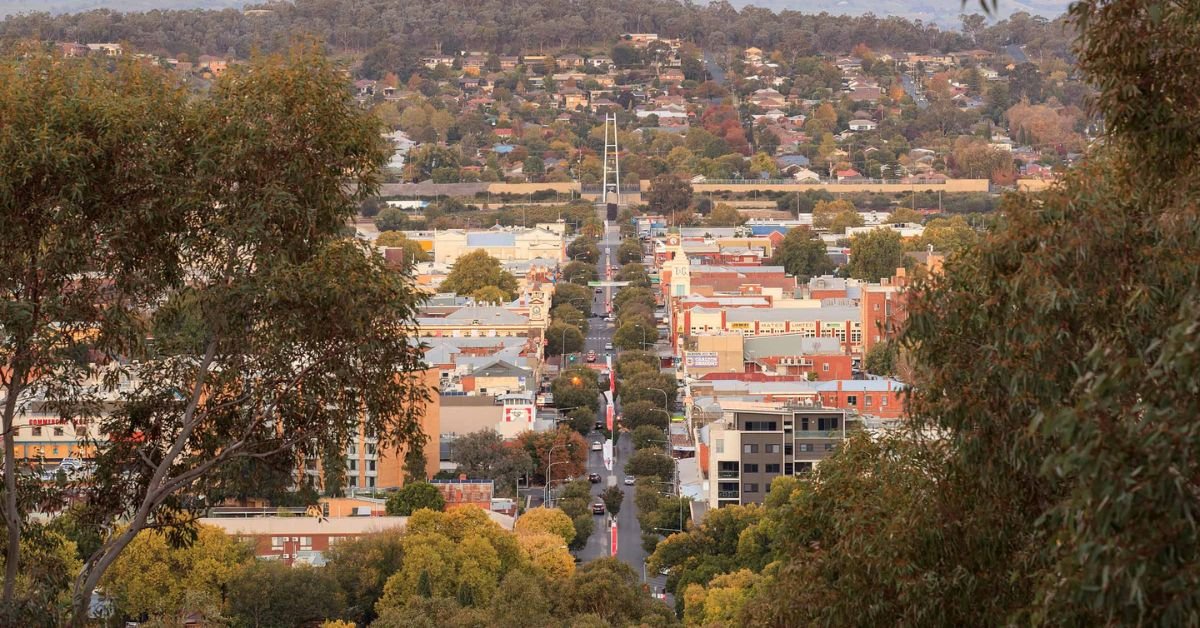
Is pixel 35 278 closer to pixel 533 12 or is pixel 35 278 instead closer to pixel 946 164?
pixel 946 164

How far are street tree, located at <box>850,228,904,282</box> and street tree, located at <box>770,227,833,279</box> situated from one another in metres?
1.27

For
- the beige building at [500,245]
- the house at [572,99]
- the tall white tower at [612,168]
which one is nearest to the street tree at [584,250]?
the beige building at [500,245]

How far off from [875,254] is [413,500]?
30.1 meters

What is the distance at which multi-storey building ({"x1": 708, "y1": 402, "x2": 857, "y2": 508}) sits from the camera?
2562 cm

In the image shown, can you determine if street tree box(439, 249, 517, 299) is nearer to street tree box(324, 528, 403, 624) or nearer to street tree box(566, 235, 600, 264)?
street tree box(566, 235, 600, 264)

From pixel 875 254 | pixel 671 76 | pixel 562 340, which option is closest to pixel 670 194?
pixel 875 254

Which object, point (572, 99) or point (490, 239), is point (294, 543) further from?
point (572, 99)

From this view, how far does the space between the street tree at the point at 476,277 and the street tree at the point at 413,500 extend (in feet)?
85.8

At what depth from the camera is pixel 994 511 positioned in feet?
18.8

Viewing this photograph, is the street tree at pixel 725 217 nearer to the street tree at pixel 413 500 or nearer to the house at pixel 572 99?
the house at pixel 572 99

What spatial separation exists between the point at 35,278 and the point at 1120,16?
3262mm

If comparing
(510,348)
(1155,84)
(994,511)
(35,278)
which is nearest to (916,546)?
(994,511)

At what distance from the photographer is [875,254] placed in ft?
173

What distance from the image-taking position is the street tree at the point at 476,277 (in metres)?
51.2
